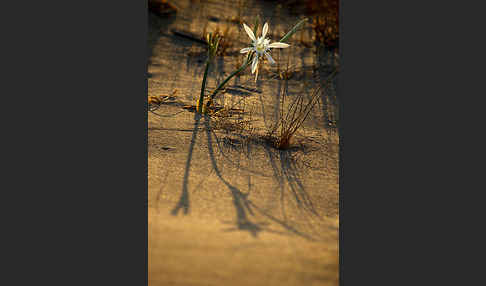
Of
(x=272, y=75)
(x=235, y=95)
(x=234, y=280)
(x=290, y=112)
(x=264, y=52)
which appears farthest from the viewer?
(x=272, y=75)

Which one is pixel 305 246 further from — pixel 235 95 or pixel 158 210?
pixel 235 95

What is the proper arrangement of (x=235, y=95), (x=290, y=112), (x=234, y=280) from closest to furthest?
(x=234, y=280) < (x=290, y=112) < (x=235, y=95)

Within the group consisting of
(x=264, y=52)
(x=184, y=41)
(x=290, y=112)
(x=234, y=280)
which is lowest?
(x=234, y=280)

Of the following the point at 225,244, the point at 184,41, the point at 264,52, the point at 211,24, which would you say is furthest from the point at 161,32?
the point at 225,244

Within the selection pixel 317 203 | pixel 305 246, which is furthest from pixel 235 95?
pixel 305 246

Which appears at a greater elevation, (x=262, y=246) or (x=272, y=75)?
(x=272, y=75)

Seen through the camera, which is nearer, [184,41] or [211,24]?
[184,41]
